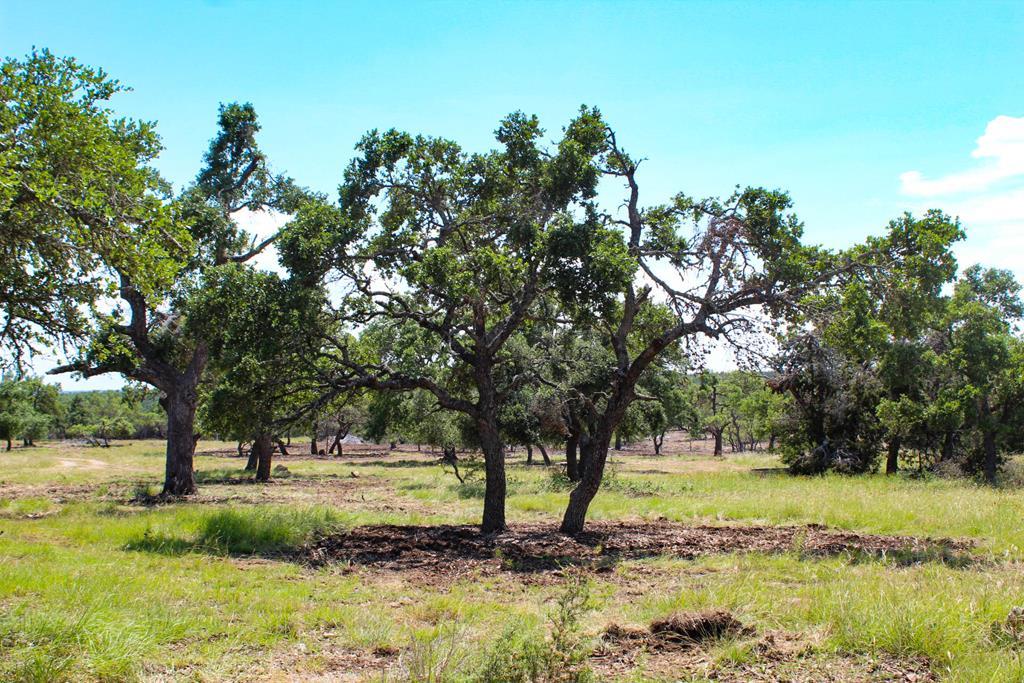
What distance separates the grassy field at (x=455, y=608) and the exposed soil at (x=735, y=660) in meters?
0.02

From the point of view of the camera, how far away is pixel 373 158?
1356 cm

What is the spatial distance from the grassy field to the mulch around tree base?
1.58 feet

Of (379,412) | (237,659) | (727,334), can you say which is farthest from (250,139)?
(379,412)

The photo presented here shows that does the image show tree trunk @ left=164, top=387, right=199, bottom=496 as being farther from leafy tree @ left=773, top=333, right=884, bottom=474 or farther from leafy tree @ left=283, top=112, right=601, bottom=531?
leafy tree @ left=773, top=333, right=884, bottom=474

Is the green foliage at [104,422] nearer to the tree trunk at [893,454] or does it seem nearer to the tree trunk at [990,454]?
the tree trunk at [893,454]

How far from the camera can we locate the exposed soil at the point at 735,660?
5.45 m

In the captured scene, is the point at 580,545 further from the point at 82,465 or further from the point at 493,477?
the point at 82,465

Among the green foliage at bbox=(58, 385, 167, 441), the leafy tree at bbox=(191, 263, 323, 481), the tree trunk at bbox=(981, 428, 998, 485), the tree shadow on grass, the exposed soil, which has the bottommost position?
the green foliage at bbox=(58, 385, 167, 441)

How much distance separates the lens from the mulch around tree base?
11398mm

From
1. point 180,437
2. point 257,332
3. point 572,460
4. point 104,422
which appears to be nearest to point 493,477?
point 257,332

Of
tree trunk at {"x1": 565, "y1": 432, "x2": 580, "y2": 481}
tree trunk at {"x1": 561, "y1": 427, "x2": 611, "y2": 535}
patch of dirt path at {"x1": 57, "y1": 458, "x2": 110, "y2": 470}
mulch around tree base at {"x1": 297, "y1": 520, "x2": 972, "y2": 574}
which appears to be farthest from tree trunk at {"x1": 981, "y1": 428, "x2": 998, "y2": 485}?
patch of dirt path at {"x1": 57, "y1": 458, "x2": 110, "y2": 470}

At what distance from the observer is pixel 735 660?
579 centimetres

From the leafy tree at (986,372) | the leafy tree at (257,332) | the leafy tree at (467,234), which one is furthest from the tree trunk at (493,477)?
the leafy tree at (986,372)

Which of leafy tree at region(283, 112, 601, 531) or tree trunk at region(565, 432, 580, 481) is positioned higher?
leafy tree at region(283, 112, 601, 531)
